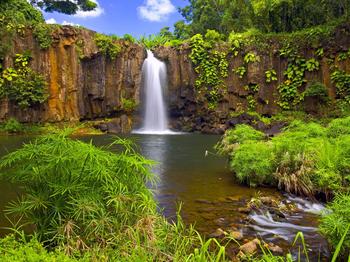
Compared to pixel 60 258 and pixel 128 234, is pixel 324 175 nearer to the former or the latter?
pixel 128 234

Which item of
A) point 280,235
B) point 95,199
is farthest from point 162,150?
point 95,199

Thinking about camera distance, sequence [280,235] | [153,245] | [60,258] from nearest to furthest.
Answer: [60,258], [153,245], [280,235]

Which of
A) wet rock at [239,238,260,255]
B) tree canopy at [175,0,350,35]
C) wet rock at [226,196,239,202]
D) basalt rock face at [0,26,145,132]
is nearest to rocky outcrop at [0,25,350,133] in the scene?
basalt rock face at [0,26,145,132]

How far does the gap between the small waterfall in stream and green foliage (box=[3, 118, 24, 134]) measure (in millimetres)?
10631

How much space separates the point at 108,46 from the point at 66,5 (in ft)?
43.9

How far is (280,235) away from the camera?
685 centimetres

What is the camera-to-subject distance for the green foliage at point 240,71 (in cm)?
3062

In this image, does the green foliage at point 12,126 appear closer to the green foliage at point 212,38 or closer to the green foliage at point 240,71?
the green foliage at point 212,38

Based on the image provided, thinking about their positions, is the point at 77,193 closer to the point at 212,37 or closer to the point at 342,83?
the point at 342,83

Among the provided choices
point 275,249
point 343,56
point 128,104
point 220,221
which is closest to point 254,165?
point 220,221

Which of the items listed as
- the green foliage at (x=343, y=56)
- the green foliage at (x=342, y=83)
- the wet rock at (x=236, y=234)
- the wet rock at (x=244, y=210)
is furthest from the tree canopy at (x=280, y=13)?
the wet rock at (x=236, y=234)

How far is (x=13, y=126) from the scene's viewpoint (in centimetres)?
2483

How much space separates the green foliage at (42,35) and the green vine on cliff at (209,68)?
11.8 meters

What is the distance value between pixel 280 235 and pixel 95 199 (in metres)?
3.90
